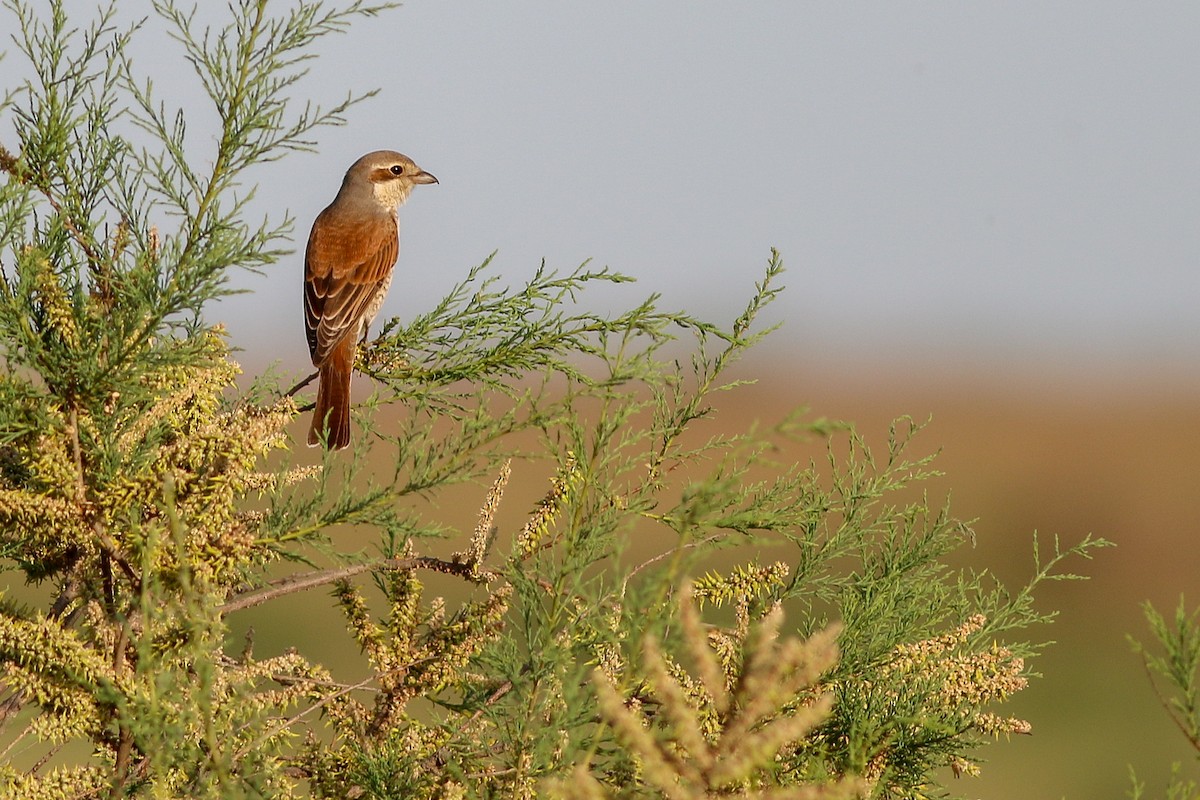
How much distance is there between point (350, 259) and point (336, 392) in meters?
2.07

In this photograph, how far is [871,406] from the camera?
1254 inches

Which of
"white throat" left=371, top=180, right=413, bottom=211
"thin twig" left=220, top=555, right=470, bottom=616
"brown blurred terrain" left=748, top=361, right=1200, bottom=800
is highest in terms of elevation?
"white throat" left=371, top=180, right=413, bottom=211

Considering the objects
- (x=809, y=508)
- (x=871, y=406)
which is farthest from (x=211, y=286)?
(x=871, y=406)

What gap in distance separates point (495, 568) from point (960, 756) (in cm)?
111

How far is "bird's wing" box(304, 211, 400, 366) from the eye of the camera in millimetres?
6137

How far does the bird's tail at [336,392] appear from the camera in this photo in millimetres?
4707

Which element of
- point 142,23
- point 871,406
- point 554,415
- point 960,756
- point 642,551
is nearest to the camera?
point 554,415

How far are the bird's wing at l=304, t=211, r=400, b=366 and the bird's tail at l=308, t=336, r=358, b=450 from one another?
1.05 ft

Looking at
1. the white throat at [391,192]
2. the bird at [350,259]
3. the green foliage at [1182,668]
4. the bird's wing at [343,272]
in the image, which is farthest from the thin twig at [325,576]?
the white throat at [391,192]

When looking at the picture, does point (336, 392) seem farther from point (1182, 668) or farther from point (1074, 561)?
point (1074, 561)

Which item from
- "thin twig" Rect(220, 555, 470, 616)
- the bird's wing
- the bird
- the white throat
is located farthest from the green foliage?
the white throat

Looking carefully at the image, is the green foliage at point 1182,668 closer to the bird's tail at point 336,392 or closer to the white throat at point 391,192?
the bird's tail at point 336,392

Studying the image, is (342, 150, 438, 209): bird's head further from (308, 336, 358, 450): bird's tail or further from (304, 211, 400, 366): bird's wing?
(308, 336, 358, 450): bird's tail

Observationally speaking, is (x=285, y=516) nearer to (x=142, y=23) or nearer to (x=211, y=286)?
(x=211, y=286)
